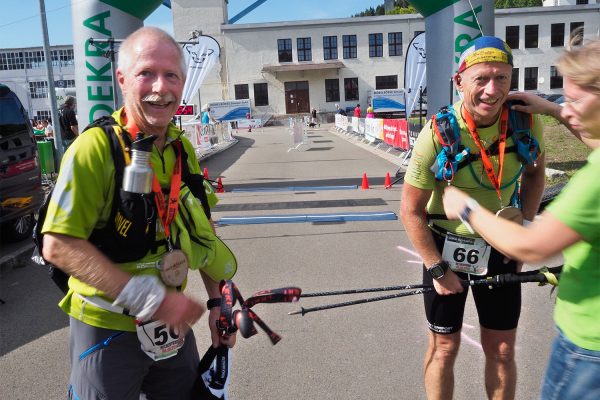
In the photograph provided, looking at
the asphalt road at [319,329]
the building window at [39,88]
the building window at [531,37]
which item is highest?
the building window at [531,37]

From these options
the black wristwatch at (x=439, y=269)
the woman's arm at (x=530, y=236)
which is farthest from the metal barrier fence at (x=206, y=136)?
the woman's arm at (x=530, y=236)

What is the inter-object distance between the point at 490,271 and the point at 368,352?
1529 millimetres

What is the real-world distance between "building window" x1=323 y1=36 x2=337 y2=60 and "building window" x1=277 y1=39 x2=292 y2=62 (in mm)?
3904

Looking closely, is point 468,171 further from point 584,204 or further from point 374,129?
point 374,129

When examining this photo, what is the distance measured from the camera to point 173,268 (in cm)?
186

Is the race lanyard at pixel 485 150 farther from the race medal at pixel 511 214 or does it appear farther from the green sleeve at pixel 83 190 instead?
the green sleeve at pixel 83 190

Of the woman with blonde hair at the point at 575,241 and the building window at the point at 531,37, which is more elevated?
the building window at the point at 531,37

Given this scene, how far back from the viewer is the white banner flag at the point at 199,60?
14570 mm

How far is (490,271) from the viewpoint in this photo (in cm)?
263

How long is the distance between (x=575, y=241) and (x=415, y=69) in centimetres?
1345

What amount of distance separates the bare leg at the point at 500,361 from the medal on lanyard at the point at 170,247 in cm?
175

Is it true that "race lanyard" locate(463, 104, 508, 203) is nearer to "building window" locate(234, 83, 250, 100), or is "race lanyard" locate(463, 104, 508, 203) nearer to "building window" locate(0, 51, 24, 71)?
"building window" locate(234, 83, 250, 100)

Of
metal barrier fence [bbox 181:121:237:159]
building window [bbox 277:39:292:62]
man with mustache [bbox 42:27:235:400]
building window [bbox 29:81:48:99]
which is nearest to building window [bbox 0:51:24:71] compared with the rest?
building window [bbox 29:81:48:99]

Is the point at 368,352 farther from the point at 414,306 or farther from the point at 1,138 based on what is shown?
the point at 1,138
